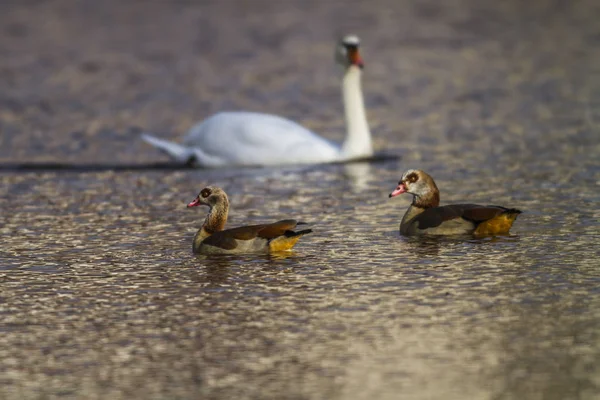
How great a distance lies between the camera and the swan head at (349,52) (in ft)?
56.6

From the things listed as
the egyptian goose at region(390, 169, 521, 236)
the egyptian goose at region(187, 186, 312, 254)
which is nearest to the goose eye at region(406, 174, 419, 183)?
the egyptian goose at region(390, 169, 521, 236)

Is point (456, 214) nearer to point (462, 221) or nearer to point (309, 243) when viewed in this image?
point (462, 221)

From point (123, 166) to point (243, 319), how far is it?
8.21 m

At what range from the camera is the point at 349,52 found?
17.3 m

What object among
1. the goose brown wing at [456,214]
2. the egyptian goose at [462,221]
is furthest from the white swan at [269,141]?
the goose brown wing at [456,214]

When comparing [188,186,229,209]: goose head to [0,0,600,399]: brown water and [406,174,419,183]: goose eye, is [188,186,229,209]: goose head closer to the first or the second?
[0,0,600,399]: brown water

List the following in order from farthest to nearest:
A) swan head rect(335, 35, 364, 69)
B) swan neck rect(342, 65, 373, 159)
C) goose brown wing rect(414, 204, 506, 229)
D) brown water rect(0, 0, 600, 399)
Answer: swan head rect(335, 35, 364, 69) → swan neck rect(342, 65, 373, 159) → goose brown wing rect(414, 204, 506, 229) → brown water rect(0, 0, 600, 399)

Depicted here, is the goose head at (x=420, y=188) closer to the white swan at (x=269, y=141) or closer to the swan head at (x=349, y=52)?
the white swan at (x=269, y=141)

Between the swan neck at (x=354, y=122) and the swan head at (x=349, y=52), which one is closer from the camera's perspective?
the swan neck at (x=354, y=122)

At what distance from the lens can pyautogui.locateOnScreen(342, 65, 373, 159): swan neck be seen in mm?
16891

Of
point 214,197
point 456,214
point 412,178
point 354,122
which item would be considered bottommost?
point 456,214

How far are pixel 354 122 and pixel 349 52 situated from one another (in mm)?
855

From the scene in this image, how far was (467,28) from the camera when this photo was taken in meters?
31.9

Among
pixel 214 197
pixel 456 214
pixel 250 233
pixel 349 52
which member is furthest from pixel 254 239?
pixel 349 52
